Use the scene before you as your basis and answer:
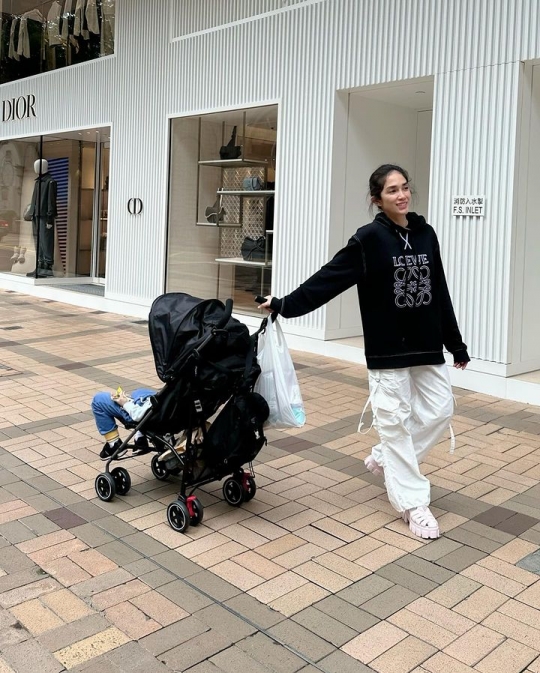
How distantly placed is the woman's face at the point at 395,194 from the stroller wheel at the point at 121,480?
2.09 m

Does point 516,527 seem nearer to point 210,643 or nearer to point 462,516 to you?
point 462,516

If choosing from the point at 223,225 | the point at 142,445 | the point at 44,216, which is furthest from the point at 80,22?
the point at 142,445

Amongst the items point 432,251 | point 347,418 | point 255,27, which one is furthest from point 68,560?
point 255,27

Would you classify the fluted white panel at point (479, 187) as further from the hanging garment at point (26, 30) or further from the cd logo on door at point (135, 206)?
the hanging garment at point (26, 30)

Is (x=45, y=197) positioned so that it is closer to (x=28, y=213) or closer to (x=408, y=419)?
(x=28, y=213)

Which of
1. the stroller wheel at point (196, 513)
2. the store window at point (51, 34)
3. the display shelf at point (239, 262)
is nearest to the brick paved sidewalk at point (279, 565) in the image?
the stroller wheel at point (196, 513)

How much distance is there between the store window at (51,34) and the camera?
42.1 feet

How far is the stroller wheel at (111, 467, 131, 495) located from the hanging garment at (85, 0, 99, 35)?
10339mm

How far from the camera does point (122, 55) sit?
12117 mm

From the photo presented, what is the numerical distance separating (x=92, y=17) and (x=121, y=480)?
10.7m

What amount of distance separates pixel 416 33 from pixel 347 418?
4.06 meters

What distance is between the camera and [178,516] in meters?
4.04

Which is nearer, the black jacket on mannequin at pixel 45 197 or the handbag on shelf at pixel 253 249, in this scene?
the handbag on shelf at pixel 253 249

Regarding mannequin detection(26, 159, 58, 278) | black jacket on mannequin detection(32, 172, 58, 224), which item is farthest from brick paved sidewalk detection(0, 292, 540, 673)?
black jacket on mannequin detection(32, 172, 58, 224)
